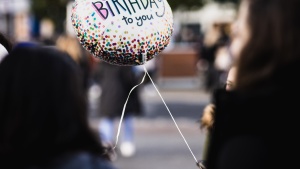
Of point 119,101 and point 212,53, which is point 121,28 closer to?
point 119,101

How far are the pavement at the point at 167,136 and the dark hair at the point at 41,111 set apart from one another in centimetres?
223

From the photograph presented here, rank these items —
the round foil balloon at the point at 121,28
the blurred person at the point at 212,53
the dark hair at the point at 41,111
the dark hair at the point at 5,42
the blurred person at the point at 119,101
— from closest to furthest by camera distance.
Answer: the dark hair at the point at 41,111, the round foil balloon at the point at 121,28, the dark hair at the point at 5,42, the blurred person at the point at 119,101, the blurred person at the point at 212,53

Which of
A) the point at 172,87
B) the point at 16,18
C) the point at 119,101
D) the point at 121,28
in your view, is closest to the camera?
the point at 121,28

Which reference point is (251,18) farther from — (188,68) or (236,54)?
(188,68)

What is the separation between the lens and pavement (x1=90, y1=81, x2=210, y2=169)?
7281 millimetres

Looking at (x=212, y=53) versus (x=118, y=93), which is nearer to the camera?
(x=118, y=93)

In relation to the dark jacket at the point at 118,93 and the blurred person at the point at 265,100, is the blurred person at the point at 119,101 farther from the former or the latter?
the blurred person at the point at 265,100

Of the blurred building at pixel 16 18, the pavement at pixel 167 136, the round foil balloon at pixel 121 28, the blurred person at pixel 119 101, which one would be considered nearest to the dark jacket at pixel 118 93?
the blurred person at pixel 119 101

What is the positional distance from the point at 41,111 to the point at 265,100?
526 mm

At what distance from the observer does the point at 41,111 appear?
171 cm

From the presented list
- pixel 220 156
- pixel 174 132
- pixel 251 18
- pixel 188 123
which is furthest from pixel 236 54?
pixel 188 123

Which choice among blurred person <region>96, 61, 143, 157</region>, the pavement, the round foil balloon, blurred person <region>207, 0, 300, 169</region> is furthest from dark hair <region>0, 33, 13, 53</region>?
blurred person <region>96, 61, 143, 157</region>

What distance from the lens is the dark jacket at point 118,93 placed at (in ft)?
25.1

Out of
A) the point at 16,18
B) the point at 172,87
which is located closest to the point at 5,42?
the point at 172,87
